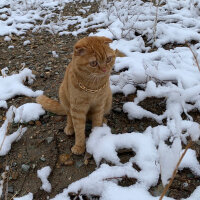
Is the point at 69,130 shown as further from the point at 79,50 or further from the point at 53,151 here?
the point at 79,50

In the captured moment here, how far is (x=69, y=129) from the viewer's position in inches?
106

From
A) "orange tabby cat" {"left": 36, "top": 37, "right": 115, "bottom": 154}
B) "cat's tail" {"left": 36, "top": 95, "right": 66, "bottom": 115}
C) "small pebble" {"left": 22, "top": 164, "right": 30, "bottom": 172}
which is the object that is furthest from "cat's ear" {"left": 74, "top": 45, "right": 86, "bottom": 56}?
"small pebble" {"left": 22, "top": 164, "right": 30, "bottom": 172}

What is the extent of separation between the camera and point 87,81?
6.91 feet

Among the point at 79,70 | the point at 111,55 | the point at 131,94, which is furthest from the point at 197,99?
the point at 79,70

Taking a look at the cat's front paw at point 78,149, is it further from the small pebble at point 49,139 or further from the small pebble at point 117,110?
the small pebble at point 117,110

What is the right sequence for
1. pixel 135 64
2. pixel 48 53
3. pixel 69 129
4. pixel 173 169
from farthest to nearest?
pixel 48 53 → pixel 135 64 → pixel 69 129 → pixel 173 169

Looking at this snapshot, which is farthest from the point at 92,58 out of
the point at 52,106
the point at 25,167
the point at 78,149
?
the point at 25,167

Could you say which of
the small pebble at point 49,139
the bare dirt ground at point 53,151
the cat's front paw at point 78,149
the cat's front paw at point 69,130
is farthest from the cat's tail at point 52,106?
the cat's front paw at point 78,149

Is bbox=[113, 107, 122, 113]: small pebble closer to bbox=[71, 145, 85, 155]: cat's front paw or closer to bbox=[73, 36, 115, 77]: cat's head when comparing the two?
bbox=[71, 145, 85, 155]: cat's front paw

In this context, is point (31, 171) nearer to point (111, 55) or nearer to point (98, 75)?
point (98, 75)

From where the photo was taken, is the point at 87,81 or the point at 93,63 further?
the point at 87,81

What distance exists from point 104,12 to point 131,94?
11.6ft

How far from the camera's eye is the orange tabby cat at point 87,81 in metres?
1.95

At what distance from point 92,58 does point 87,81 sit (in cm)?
27
